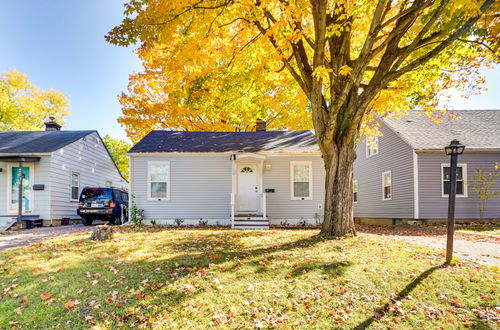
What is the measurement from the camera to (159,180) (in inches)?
547

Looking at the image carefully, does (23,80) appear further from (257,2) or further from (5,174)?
(257,2)

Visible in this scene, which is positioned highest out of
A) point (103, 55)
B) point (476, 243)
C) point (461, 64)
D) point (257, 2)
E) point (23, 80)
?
point (23, 80)

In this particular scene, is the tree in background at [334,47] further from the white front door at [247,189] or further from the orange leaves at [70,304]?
the orange leaves at [70,304]

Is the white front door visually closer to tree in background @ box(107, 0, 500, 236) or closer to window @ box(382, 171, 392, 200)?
tree in background @ box(107, 0, 500, 236)

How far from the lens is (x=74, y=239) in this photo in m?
8.88

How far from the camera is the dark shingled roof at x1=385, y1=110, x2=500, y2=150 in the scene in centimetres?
1447

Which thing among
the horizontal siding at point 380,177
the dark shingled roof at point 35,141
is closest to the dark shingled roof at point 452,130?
the horizontal siding at point 380,177

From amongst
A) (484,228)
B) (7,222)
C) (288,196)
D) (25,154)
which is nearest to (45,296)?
(288,196)

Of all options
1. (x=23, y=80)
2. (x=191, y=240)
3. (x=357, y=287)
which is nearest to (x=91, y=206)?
(x=191, y=240)

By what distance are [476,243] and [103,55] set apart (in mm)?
18196

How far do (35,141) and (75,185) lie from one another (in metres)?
3.01

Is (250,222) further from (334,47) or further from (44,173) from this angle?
(44,173)

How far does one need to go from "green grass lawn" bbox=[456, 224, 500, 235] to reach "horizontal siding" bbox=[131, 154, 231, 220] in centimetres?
1026

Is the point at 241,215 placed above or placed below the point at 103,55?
below
